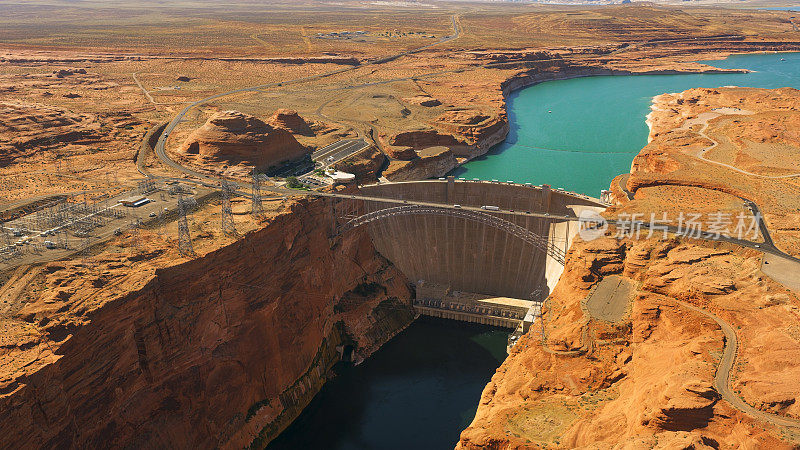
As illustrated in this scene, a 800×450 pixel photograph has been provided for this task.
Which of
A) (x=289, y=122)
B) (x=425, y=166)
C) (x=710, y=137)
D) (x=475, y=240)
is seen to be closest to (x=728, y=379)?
(x=475, y=240)

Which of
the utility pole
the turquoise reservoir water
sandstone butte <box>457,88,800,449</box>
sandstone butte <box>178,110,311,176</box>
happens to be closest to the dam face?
sandstone butte <box>457,88,800,449</box>

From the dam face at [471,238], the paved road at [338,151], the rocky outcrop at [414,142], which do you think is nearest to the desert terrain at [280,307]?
the paved road at [338,151]

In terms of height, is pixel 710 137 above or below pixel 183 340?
above

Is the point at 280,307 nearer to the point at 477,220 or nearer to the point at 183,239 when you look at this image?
the point at 183,239

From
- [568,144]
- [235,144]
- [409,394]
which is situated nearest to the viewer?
[409,394]

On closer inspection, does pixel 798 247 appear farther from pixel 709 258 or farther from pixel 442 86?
pixel 442 86

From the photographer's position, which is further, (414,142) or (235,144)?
(414,142)

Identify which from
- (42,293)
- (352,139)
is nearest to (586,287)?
(42,293)
